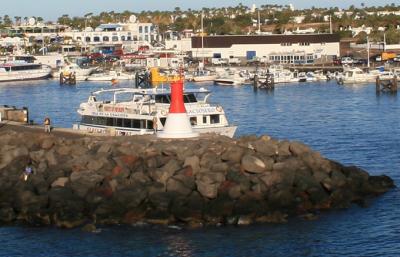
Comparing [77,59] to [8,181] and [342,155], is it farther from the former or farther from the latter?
[8,181]

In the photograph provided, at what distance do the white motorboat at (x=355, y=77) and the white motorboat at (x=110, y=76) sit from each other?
21517 mm

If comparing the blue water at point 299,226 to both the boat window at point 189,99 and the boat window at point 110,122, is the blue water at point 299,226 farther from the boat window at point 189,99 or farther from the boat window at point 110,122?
the boat window at point 110,122

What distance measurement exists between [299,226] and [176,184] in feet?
9.83

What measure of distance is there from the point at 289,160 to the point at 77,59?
89545 millimetres

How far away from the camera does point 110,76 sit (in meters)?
92.4

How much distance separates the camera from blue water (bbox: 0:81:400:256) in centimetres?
2284

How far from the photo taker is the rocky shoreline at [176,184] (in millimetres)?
24594

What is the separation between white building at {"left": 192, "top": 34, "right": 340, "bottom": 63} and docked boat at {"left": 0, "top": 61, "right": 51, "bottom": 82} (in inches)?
761

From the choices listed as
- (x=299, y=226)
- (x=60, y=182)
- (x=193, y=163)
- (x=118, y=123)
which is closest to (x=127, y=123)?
(x=118, y=123)

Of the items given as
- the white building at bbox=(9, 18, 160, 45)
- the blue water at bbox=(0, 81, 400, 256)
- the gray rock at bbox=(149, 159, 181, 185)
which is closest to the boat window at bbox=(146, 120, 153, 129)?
the blue water at bbox=(0, 81, 400, 256)

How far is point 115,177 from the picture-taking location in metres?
25.5

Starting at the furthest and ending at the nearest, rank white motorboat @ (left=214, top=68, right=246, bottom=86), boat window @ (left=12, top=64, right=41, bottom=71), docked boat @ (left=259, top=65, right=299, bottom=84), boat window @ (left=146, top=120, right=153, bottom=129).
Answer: boat window @ (left=12, top=64, right=41, bottom=71), white motorboat @ (left=214, top=68, right=246, bottom=86), docked boat @ (left=259, top=65, right=299, bottom=84), boat window @ (left=146, top=120, right=153, bottom=129)

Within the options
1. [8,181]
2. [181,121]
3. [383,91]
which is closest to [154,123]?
[181,121]

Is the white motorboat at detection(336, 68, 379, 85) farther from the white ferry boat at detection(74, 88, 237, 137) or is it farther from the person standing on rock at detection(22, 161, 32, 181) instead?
the person standing on rock at detection(22, 161, 32, 181)
